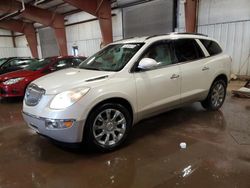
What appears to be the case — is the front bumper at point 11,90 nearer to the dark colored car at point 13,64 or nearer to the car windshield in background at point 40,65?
the car windshield in background at point 40,65

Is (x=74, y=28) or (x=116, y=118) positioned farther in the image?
(x=74, y=28)

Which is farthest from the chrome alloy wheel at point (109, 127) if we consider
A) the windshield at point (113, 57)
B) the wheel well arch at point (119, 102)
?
the windshield at point (113, 57)

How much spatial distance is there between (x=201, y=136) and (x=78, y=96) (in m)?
2.05

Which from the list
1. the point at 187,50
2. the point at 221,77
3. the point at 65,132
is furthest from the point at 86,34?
the point at 65,132

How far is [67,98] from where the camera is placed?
2652 millimetres

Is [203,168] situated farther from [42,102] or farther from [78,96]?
[42,102]

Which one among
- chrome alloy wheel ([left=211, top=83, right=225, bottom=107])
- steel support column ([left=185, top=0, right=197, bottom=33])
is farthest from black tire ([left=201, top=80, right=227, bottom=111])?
steel support column ([left=185, top=0, right=197, bottom=33])

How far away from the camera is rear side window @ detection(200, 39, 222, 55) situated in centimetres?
426

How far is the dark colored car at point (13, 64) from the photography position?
8.22m

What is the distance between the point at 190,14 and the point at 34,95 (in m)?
7.27

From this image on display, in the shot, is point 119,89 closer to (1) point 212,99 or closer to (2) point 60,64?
(1) point 212,99

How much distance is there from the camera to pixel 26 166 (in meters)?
2.75

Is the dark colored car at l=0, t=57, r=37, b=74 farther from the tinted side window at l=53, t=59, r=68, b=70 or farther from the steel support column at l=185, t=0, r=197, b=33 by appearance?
the steel support column at l=185, t=0, r=197, b=33

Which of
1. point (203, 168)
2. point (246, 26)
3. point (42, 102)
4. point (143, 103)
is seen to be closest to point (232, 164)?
point (203, 168)
